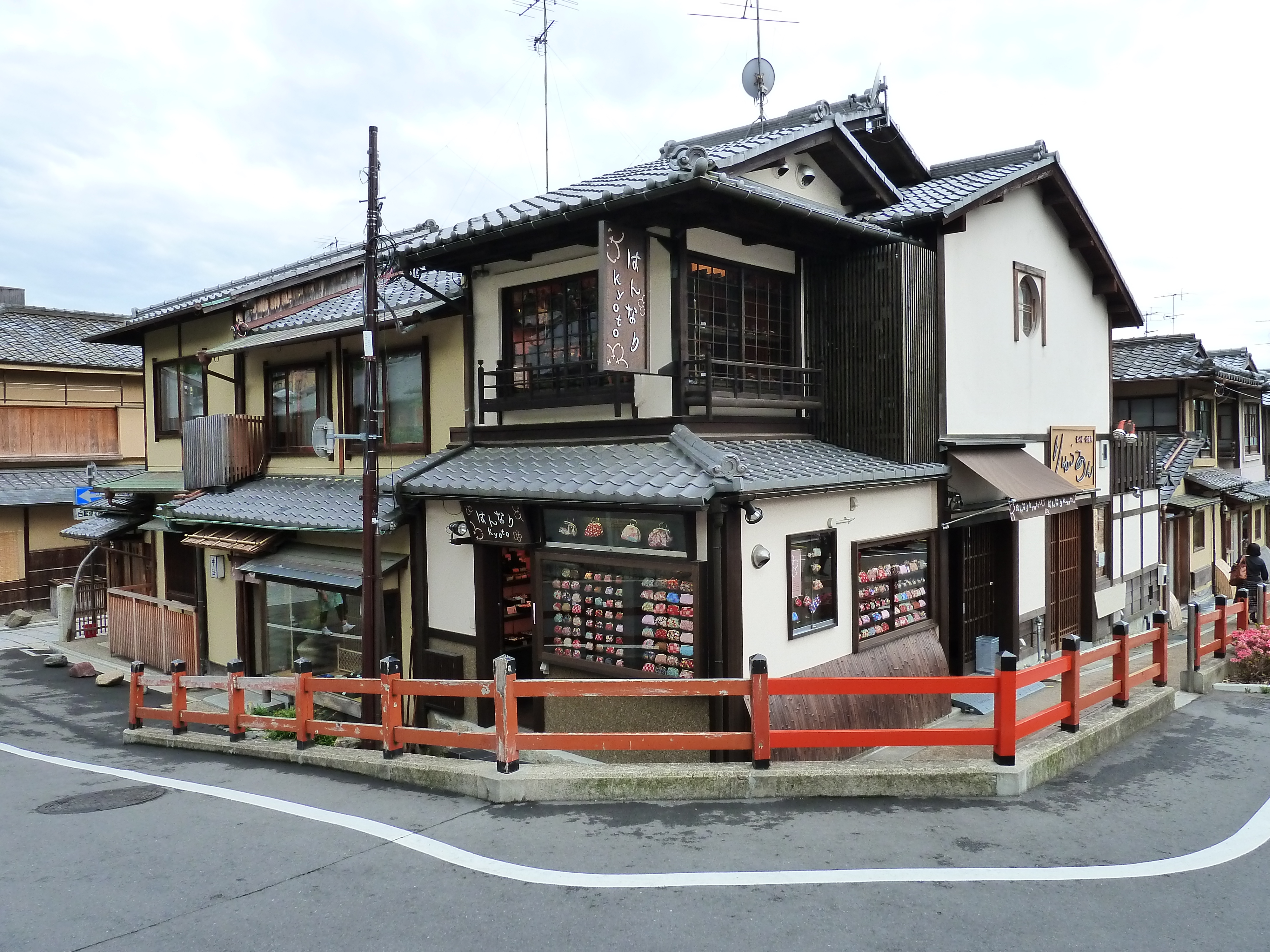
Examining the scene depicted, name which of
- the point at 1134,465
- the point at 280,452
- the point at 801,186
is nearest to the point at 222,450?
the point at 280,452

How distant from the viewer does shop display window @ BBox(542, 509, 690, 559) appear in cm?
951

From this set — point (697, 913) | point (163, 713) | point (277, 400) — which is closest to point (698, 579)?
point (697, 913)

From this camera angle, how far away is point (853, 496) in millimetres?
10742

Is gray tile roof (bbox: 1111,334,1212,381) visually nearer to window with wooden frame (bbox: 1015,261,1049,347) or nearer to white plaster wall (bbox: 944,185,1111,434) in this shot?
white plaster wall (bbox: 944,185,1111,434)

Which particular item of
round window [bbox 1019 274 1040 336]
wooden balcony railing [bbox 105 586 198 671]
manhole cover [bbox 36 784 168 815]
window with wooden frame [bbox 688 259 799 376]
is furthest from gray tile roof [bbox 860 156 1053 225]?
wooden balcony railing [bbox 105 586 198 671]

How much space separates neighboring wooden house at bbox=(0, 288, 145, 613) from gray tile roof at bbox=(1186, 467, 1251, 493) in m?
30.8

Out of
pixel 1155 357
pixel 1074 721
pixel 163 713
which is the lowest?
pixel 163 713

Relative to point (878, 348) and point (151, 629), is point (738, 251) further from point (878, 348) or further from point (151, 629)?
point (151, 629)

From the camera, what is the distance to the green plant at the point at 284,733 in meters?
11.8

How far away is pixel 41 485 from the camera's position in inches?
1008

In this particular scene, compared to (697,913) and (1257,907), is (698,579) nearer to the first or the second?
(697,913)

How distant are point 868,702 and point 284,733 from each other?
8.43 m

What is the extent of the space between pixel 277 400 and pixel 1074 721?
1467 centimetres

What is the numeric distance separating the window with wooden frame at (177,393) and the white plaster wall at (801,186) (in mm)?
12747
